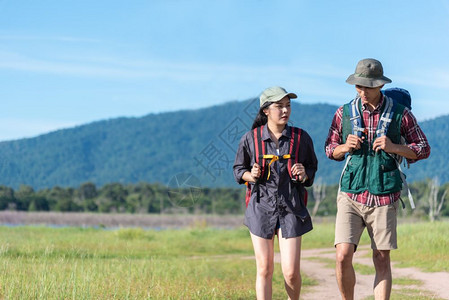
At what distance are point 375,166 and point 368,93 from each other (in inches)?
27.4

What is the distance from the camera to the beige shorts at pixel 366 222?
6.53 m

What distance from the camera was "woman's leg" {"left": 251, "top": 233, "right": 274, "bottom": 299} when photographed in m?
6.20

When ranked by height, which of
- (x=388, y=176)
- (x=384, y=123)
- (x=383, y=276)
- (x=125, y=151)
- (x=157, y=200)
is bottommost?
(x=157, y=200)

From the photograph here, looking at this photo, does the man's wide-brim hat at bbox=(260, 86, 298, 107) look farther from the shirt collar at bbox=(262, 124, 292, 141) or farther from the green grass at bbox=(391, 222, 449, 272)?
the green grass at bbox=(391, 222, 449, 272)

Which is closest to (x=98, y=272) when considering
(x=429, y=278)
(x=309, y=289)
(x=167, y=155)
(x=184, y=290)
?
(x=184, y=290)

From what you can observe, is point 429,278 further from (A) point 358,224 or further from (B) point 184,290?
(A) point 358,224

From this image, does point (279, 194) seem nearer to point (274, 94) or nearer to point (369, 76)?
point (274, 94)

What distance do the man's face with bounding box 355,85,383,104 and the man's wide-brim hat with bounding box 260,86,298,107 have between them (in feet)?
2.26

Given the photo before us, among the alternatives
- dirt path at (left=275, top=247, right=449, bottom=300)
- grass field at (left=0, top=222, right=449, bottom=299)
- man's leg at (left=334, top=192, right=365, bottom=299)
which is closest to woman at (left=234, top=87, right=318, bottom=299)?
man's leg at (left=334, top=192, right=365, bottom=299)

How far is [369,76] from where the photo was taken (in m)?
6.43

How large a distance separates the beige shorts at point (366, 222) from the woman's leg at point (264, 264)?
746 millimetres

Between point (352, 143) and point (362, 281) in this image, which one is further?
point (362, 281)

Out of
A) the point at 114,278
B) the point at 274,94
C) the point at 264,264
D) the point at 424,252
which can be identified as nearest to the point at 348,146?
the point at 274,94

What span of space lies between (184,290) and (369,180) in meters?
3.42
